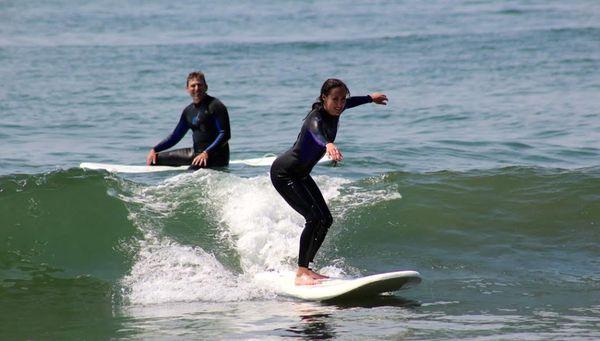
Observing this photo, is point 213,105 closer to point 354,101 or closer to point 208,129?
point 208,129

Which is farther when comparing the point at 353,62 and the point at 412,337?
the point at 353,62

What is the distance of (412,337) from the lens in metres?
6.88

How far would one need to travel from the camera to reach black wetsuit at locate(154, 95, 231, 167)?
1191cm

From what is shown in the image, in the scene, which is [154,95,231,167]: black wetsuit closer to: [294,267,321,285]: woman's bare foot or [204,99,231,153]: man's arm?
[204,99,231,153]: man's arm

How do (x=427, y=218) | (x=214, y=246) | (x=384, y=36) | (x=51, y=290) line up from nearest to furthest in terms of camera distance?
(x=51, y=290) → (x=214, y=246) → (x=427, y=218) → (x=384, y=36)

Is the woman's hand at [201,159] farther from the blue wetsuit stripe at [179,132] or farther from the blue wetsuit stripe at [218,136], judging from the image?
the blue wetsuit stripe at [179,132]

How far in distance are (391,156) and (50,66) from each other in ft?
48.3

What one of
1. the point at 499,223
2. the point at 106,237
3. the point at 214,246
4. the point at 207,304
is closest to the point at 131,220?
the point at 106,237

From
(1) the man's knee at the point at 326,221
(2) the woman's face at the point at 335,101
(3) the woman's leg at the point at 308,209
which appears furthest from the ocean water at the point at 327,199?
(2) the woman's face at the point at 335,101

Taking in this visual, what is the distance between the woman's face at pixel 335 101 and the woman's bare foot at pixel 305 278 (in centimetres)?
140

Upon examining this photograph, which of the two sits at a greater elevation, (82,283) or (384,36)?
(384,36)

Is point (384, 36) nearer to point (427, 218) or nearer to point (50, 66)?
point (50, 66)

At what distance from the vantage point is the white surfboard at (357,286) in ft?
25.9

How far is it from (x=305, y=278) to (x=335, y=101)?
1.55 m
